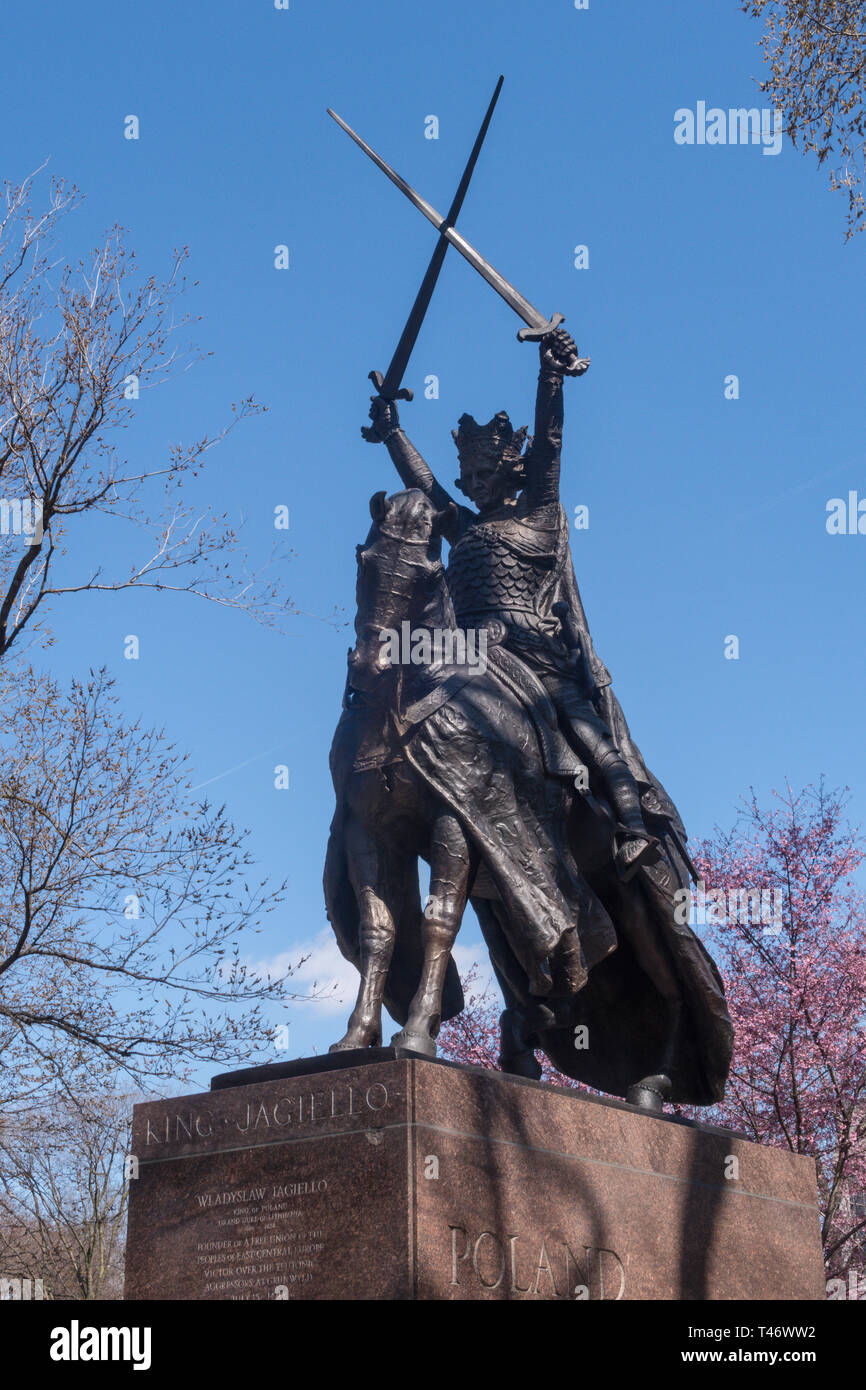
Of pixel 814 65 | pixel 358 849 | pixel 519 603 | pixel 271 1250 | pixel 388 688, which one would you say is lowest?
pixel 271 1250

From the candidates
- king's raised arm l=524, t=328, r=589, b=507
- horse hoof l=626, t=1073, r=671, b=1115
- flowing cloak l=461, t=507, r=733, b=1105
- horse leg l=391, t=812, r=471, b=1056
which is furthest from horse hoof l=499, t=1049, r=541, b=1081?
king's raised arm l=524, t=328, r=589, b=507

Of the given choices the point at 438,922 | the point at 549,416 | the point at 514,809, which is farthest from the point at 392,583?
A: the point at 549,416

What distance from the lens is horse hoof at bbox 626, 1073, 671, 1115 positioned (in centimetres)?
923

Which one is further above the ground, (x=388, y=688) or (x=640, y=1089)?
(x=388, y=688)

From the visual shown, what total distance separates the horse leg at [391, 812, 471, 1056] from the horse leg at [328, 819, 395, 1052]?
0.20 meters

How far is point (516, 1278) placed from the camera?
22.6ft

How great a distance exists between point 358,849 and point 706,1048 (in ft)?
9.86

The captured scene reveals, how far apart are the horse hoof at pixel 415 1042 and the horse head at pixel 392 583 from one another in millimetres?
1738

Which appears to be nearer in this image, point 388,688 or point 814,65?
point 388,688

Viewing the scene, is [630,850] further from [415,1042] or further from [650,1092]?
[415,1042]

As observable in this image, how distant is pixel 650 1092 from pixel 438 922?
Result: 7.48ft

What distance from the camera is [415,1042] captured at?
742 centimetres
